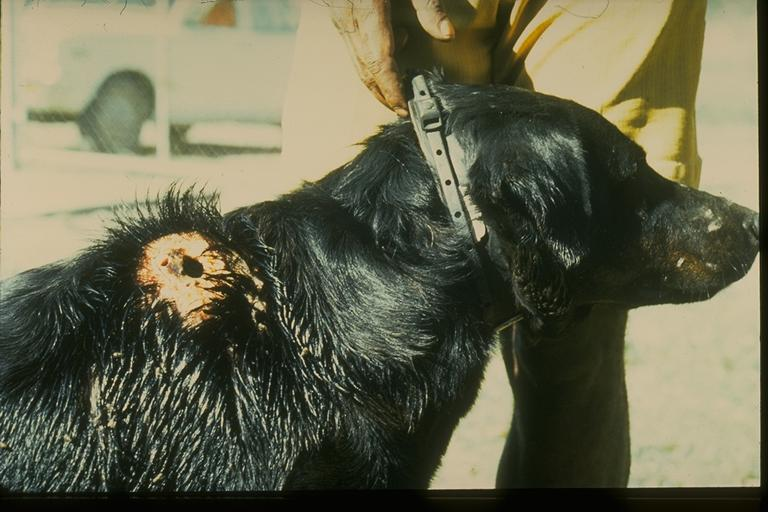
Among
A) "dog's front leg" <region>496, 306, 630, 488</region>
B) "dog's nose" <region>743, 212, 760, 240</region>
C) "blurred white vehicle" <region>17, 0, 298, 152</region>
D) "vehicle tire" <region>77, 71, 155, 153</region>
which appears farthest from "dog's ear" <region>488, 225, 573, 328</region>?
"vehicle tire" <region>77, 71, 155, 153</region>

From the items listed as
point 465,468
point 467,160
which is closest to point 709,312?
point 465,468

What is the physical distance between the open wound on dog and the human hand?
856 millimetres

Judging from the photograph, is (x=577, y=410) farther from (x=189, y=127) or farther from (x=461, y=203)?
(x=189, y=127)

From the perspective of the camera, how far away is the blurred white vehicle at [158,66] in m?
3.23

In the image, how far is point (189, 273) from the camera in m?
2.61

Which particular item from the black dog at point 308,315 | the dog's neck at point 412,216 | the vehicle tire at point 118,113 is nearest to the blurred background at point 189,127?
the vehicle tire at point 118,113

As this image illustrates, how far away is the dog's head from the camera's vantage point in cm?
260

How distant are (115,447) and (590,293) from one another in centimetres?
150

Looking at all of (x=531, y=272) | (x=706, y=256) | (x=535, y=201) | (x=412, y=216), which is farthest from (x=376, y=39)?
(x=706, y=256)

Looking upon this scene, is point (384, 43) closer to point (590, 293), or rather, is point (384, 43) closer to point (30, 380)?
point (590, 293)

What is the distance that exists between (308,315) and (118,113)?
126 centimetres

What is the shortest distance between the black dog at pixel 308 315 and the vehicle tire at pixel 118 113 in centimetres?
70

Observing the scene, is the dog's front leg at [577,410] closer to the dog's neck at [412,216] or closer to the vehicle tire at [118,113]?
the dog's neck at [412,216]

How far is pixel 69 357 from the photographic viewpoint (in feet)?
8.32
